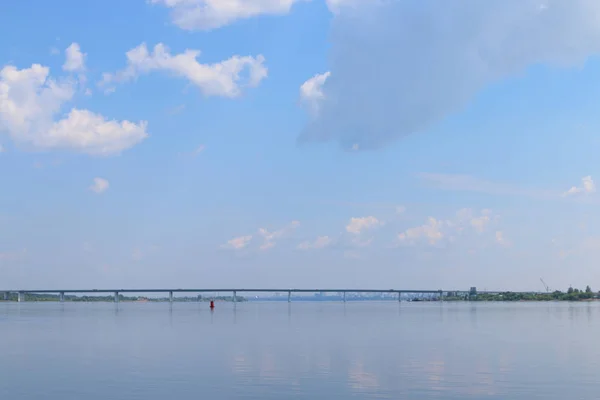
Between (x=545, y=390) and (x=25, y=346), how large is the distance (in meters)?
39.2

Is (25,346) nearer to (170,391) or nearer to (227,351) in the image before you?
(227,351)

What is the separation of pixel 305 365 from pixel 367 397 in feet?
36.2

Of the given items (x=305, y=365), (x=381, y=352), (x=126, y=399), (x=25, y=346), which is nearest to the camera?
(x=126, y=399)

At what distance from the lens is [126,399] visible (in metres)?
29.5

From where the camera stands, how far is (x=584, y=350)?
50.4m

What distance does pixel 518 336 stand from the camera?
64.4 meters

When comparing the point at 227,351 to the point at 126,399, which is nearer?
the point at 126,399

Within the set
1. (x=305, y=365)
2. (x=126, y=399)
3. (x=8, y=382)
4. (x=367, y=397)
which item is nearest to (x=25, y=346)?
(x=8, y=382)

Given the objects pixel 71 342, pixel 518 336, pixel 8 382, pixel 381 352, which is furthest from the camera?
pixel 518 336

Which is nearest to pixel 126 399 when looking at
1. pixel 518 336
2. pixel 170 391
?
pixel 170 391

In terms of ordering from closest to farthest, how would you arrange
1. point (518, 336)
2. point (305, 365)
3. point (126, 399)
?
point (126, 399)
point (305, 365)
point (518, 336)

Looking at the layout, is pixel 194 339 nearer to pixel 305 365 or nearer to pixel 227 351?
pixel 227 351

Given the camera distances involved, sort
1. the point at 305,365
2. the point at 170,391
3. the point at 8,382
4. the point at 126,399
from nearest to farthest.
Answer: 1. the point at 126,399
2. the point at 170,391
3. the point at 8,382
4. the point at 305,365

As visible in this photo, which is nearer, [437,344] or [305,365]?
[305,365]
